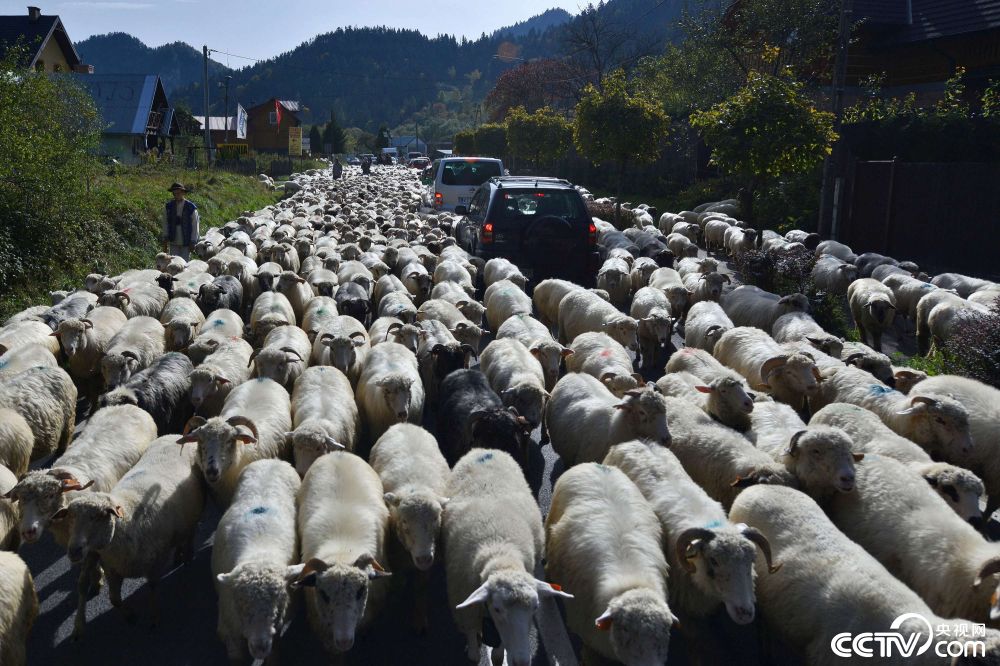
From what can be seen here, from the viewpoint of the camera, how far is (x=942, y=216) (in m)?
17.2

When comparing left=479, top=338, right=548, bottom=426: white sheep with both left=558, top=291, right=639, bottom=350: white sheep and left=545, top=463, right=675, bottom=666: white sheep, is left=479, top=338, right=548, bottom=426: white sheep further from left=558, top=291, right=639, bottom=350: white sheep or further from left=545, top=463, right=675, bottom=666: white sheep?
left=545, top=463, right=675, bottom=666: white sheep

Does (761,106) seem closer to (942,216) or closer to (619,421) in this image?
(942,216)

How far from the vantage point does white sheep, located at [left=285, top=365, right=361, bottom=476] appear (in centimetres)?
597

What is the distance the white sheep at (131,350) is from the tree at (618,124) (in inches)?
789

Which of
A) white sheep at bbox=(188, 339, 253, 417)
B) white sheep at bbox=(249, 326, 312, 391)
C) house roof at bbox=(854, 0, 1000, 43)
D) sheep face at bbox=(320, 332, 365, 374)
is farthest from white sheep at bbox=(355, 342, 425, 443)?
house roof at bbox=(854, 0, 1000, 43)

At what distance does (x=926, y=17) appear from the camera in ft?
100.0

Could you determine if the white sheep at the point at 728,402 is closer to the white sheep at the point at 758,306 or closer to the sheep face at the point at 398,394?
the sheep face at the point at 398,394

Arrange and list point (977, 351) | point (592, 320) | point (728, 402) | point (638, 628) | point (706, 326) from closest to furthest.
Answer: point (638, 628), point (728, 402), point (977, 351), point (706, 326), point (592, 320)

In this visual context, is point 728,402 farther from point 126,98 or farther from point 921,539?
point 126,98

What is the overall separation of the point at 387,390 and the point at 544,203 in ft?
23.4

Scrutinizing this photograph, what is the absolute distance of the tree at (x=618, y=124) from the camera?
88.2ft

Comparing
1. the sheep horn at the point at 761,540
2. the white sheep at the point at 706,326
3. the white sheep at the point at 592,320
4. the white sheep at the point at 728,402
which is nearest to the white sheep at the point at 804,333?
the white sheep at the point at 706,326

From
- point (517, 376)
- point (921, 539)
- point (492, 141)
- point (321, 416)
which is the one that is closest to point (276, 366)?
point (321, 416)

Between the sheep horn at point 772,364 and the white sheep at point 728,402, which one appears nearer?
the white sheep at point 728,402
